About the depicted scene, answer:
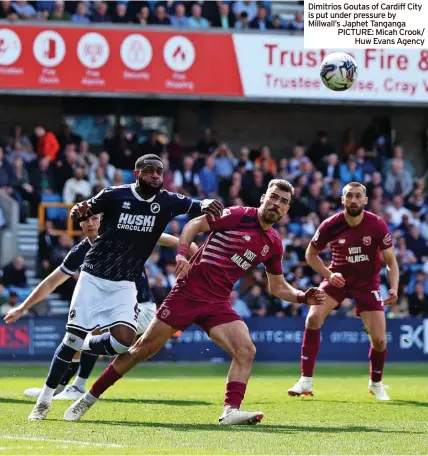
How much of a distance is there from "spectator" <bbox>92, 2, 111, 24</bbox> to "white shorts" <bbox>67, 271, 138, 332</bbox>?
56.4 feet

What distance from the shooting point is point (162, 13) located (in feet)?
89.4

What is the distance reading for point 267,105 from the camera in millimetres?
31703

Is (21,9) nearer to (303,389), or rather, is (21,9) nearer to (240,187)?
(240,187)

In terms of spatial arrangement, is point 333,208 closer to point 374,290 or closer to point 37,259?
point 37,259

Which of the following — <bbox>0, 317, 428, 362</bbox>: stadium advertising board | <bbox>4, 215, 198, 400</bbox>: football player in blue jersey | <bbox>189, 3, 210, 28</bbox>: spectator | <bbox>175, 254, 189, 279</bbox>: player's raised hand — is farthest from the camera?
<bbox>189, 3, 210, 28</bbox>: spectator

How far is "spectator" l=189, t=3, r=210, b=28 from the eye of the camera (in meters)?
27.6

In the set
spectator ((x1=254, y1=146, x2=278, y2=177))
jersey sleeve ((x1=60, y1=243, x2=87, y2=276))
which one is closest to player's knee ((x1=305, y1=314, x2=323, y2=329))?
jersey sleeve ((x1=60, y1=243, x2=87, y2=276))

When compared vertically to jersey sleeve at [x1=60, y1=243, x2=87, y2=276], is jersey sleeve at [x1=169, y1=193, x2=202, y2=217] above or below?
above

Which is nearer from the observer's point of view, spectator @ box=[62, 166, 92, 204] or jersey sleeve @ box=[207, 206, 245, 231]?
jersey sleeve @ box=[207, 206, 245, 231]

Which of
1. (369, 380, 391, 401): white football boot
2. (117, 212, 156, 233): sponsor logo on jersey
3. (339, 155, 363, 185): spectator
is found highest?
(339, 155, 363, 185): spectator

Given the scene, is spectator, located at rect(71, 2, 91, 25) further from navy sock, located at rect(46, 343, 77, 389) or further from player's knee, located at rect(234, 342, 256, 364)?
player's knee, located at rect(234, 342, 256, 364)

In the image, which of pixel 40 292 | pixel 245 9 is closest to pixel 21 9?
pixel 245 9

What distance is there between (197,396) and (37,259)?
440 inches

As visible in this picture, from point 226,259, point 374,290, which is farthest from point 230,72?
point 226,259
